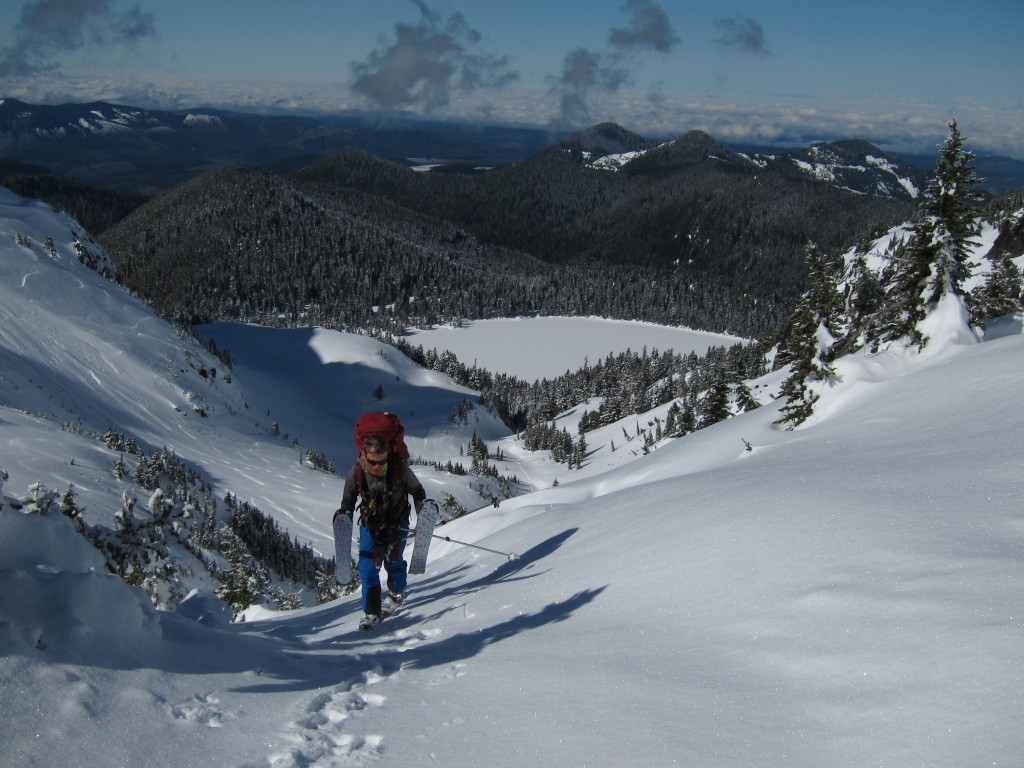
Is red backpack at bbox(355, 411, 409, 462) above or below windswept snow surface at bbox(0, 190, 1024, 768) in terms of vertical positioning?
above

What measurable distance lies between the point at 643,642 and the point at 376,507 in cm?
431

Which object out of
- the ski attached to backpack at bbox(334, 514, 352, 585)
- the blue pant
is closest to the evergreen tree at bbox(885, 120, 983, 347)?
the blue pant

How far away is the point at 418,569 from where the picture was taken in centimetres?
976

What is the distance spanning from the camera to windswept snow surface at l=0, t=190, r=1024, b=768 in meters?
3.72

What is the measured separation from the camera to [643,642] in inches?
224

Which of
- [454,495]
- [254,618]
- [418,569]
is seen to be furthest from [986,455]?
[454,495]

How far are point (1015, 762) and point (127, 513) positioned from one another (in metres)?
25.5

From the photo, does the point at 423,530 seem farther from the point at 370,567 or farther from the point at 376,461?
the point at 376,461

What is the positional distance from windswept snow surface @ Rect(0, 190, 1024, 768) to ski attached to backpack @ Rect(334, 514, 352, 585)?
0.86 m

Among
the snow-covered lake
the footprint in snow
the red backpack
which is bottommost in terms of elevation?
the snow-covered lake

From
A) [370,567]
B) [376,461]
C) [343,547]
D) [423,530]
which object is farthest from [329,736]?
[423,530]

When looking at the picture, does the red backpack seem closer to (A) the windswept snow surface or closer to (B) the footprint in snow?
(A) the windswept snow surface

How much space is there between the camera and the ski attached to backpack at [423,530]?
30.0ft

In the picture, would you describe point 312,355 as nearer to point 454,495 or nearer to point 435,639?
point 454,495
